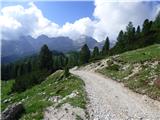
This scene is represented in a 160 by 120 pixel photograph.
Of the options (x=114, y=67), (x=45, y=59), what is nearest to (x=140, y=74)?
(x=114, y=67)

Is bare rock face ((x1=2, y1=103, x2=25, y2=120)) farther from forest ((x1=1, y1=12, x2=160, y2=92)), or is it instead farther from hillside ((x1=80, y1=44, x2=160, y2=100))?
forest ((x1=1, y1=12, x2=160, y2=92))

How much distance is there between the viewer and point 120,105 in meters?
31.2

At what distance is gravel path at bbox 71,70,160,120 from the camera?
27234 mm

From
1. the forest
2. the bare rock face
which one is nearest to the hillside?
the forest

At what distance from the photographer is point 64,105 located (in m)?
30.4

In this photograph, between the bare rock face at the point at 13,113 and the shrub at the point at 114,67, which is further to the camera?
the shrub at the point at 114,67

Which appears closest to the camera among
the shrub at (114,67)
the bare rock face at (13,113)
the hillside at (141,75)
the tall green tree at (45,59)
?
the bare rock face at (13,113)

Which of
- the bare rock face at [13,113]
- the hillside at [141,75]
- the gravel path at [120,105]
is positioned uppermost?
the hillside at [141,75]

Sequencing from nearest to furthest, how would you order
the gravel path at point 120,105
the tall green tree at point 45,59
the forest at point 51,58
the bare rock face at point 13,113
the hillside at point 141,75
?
the gravel path at point 120,105
the bare rock face at point 13,113
the hillside at point 141,75
the forest at point 51,58
the tall green tree at point 45,59

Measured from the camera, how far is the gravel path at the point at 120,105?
89.4 feet

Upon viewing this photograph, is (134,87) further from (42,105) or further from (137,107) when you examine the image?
(42,105)

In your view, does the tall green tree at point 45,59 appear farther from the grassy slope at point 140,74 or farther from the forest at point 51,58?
the grassy slope at point 140,74

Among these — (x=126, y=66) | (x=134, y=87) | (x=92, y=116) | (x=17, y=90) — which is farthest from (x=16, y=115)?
(x=17, y=90)

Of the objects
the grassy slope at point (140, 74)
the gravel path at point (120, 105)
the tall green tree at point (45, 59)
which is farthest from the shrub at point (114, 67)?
the tall green tree at point (45, 59)
